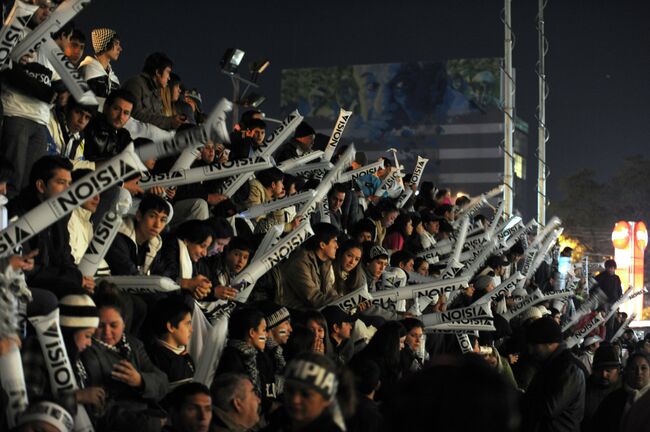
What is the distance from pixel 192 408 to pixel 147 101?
5.10 m

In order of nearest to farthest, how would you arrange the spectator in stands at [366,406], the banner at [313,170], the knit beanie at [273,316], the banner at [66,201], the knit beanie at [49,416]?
the knit beanie at [49,416] < the banner at [66,201] < the spectator in stands at [366,406] < the knit beanie at [273,316] < the banner at [313,170]

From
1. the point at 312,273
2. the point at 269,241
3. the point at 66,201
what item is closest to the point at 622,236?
the point at 312,273

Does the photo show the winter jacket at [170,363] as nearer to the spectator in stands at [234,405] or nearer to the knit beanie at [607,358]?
the spectator in stands at [234,405]

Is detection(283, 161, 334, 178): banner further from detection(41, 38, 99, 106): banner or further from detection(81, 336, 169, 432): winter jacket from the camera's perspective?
detection(81, 336, 169, 432): winter jacket

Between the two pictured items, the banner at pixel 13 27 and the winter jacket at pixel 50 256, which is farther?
the banner at pixel 13 27

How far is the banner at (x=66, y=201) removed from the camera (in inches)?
229

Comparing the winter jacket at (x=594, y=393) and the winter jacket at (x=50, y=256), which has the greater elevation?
the winter jacket at (x=50, y=256)

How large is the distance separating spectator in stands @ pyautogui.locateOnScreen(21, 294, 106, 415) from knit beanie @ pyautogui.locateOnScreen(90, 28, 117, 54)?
16.3 ft

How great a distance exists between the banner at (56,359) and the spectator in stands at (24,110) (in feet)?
8.64

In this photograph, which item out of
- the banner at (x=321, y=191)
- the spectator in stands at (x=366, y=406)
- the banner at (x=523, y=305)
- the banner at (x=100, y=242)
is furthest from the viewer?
the banner at (x=523, y=305)

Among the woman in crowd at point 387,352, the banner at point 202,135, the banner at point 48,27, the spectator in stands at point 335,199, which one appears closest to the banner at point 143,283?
the banner at point 202,135

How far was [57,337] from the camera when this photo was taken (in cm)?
562

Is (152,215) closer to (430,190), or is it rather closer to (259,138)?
(259,138)

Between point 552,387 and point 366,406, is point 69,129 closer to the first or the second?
point 366,406
